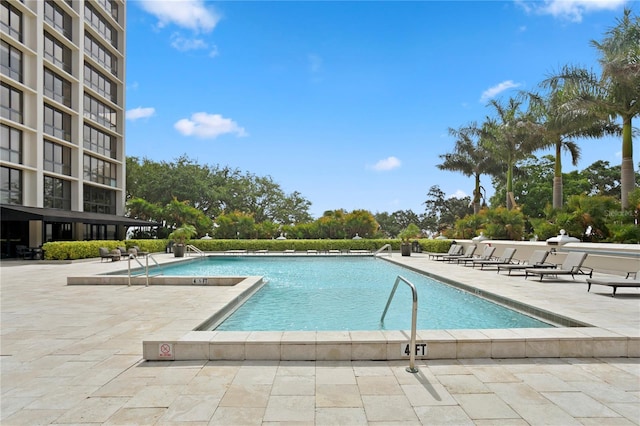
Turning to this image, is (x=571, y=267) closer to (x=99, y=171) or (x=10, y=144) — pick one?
(x=10, y=144)

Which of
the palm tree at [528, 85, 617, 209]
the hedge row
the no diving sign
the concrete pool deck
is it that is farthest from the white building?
the palm tree at [528, 85, 617, 209]

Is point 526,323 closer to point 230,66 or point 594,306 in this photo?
point 594,306

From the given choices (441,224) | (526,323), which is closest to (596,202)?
(526,323)

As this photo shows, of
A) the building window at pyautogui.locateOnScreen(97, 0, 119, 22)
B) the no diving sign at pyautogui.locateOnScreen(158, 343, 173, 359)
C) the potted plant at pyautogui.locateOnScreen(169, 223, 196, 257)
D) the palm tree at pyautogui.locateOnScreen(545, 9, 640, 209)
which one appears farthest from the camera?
the building window at pyautogui.locateOnScreen(97, 0, 119, 22)

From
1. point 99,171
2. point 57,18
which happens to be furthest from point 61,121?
point 57,18

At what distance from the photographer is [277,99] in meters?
26.1

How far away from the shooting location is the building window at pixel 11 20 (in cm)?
2127

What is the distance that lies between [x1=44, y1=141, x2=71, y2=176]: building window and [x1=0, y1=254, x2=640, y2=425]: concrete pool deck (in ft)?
75.4

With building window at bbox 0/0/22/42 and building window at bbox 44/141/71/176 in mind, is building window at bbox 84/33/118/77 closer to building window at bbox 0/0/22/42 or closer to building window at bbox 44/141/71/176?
building window at bbox 0/0/22/42

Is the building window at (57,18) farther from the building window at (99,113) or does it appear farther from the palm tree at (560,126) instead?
the palm tree at (560,126)

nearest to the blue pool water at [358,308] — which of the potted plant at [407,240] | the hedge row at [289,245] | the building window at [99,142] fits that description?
the potted plant at [407,240]

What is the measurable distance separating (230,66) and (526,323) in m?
16.8

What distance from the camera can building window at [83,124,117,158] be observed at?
95.0 feet

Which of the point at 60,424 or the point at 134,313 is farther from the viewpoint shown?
the point at 134,313
